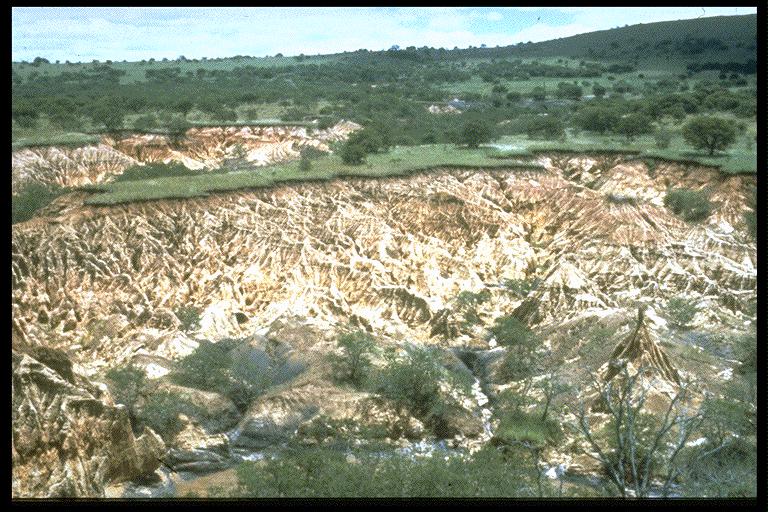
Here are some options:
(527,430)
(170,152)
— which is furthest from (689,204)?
(170,152)

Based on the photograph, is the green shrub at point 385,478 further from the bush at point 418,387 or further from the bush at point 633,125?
the bush at point 633,125

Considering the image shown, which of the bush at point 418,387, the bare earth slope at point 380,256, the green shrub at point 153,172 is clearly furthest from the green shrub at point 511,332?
the green shrub at point 153,172

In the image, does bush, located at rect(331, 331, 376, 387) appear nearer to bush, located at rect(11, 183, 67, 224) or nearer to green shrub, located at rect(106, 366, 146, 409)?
green shrub, located at rect(106, 366, 146, 409)

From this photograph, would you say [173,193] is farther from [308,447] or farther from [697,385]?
[697,385]

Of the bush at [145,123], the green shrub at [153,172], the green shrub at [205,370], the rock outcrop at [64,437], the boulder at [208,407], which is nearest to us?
the rock outcrop at [64,437]

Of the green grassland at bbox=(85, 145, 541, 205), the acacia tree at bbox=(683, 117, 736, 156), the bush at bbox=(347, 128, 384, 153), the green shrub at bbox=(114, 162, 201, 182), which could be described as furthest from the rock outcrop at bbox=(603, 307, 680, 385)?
the green shrub at bbox=(114, 162, 201, 182)

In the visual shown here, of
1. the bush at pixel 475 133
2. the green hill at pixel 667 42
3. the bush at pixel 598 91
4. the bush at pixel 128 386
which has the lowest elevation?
the bush at pixel 128 386
